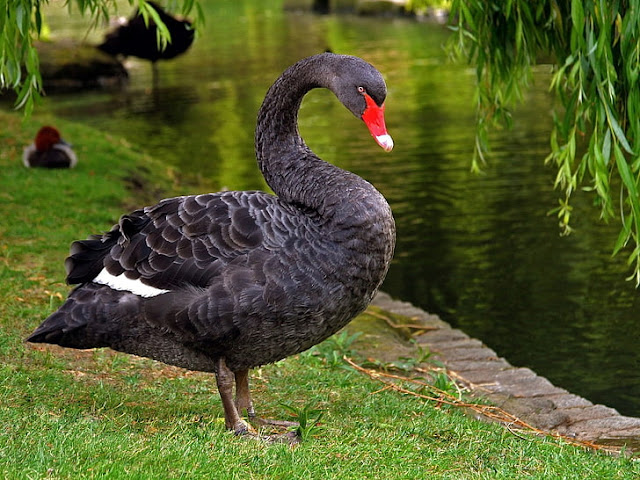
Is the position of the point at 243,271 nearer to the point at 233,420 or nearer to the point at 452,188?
the point at 233,420

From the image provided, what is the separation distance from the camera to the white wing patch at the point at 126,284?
4297 millimetres

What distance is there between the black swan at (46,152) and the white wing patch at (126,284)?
7.36 metres

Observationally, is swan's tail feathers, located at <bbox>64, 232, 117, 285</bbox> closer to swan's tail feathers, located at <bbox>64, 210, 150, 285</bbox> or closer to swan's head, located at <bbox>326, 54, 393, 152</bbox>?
swan's tail feathers, located at <bbox>64, 210, 150, 285</bbox>

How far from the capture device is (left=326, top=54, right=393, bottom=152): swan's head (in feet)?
14.0

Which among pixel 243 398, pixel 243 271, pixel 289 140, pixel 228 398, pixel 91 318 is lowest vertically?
pixel 243 398

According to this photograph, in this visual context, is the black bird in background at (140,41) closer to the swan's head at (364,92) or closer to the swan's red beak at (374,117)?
the swan's head at (364,92)

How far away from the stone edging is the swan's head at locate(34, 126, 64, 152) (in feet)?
19.4

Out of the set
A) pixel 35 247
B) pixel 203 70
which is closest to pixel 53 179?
pixel 35 247

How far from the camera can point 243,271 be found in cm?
415

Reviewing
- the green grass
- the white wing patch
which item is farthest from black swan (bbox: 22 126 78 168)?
the white wing patch

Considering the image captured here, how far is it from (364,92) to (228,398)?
1.60 metres

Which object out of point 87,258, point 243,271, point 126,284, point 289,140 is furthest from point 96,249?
point 289,140

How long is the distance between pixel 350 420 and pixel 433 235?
5.85 meters

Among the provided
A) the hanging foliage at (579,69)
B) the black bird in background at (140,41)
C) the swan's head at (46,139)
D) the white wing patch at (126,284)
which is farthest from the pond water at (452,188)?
the white wing patch at (126,284)
